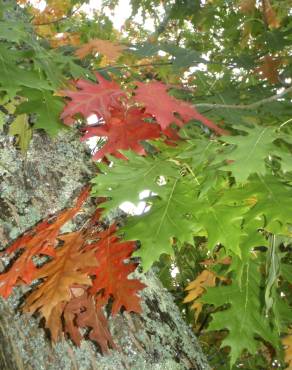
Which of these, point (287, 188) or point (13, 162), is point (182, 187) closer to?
point (287, 188)

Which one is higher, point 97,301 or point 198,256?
point 97,301

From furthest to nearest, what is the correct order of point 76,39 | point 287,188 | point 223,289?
point 76,39, point 223,289, point 287,188

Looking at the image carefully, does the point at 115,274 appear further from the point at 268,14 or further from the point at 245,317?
the point at 268,14

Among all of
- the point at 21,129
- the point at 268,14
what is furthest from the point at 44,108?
the point at 268,14

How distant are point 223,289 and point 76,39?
4340 mm

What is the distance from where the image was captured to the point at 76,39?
5215 millimetres

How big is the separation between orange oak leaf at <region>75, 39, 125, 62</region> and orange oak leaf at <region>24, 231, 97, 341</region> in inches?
54.2

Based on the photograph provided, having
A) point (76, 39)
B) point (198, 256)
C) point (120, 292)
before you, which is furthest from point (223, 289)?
point (76, 39)

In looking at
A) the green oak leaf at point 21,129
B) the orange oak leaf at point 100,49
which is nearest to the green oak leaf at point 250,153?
the green oak leaf at point 21,129

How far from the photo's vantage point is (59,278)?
3.78 feet

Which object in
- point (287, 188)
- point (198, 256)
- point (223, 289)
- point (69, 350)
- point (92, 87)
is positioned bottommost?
point (198, 256)

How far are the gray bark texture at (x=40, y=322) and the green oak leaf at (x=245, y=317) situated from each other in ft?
0.98

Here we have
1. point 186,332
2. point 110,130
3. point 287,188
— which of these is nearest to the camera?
point 287,188

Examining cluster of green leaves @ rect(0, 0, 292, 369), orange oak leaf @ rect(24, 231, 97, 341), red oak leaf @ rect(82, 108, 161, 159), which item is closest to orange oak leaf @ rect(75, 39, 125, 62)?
cluster of green leaves @ rect(0, 0, 292, 369)
